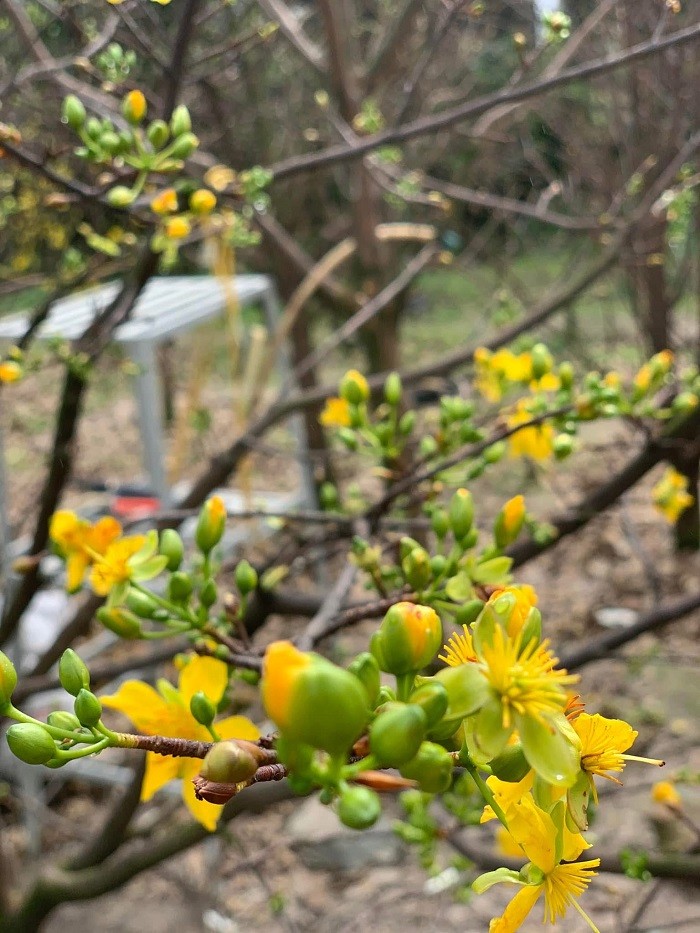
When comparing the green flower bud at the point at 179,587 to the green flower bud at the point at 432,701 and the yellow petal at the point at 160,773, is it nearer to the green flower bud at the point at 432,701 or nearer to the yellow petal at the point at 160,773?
the yellow petal at the point at 160,773

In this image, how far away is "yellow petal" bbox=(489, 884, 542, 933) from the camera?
12.7 inches

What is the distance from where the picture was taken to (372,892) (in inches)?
72.2

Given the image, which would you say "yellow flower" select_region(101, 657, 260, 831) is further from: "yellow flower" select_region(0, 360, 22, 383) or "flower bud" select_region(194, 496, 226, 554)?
"yellow flower" select_region(0, 360, 22, 383)

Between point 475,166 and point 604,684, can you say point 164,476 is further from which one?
point 475,166

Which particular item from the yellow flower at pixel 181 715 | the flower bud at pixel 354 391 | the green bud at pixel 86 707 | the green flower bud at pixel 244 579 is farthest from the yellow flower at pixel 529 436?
the green bud at pixel 86 707

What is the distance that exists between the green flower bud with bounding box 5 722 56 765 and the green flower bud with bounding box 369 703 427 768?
147 mm

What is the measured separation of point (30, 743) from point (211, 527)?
250 mm

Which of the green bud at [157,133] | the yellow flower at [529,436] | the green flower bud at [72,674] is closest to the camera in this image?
the green flower bud at [72,674]

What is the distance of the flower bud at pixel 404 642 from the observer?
322 millimetres

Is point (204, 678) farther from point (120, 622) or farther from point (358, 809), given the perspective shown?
point (358, 809)

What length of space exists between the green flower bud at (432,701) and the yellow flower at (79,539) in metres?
0.40

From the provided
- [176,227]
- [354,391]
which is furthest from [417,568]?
[176,227]

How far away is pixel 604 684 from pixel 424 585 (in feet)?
6.39

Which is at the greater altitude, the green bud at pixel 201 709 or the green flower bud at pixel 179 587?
the green bud at pixel 201 709
